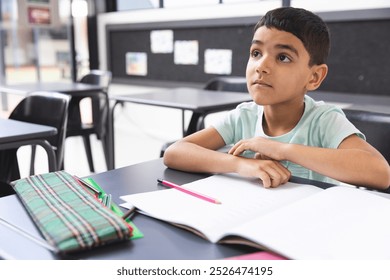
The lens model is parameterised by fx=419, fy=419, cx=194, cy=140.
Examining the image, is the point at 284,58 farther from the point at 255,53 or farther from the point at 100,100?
the point at 100,100

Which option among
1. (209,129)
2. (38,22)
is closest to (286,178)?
(209,129)

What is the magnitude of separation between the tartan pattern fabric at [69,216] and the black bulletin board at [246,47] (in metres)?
2.66

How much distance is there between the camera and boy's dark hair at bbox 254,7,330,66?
38.8 inches

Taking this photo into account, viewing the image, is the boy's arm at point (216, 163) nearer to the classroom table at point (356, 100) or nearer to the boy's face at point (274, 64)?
the boy's face at point (274, 64)

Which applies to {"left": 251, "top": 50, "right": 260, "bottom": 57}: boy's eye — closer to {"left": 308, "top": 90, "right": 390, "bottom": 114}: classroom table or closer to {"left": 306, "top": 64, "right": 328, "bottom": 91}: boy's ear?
{"left": 306, "top": 64, "right": 328, "bottom": 91}: boy's ear

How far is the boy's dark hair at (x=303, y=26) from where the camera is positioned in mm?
984

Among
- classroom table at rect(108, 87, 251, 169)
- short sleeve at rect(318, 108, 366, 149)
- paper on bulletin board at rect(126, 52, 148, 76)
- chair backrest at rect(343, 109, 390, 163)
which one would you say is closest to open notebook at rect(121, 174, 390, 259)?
short sleeve at rect(318, 108, 366, 149)

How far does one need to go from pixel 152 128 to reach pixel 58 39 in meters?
1.86

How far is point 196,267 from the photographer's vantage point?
518 mm

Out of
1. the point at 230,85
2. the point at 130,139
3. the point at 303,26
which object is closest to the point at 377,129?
the point at 303,26

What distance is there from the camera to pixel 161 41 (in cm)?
462

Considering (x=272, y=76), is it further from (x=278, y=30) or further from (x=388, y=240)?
(x=388, y=240)

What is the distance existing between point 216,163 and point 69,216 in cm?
39

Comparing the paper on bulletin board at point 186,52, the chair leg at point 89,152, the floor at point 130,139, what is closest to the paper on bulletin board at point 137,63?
the floor at point 130,139
